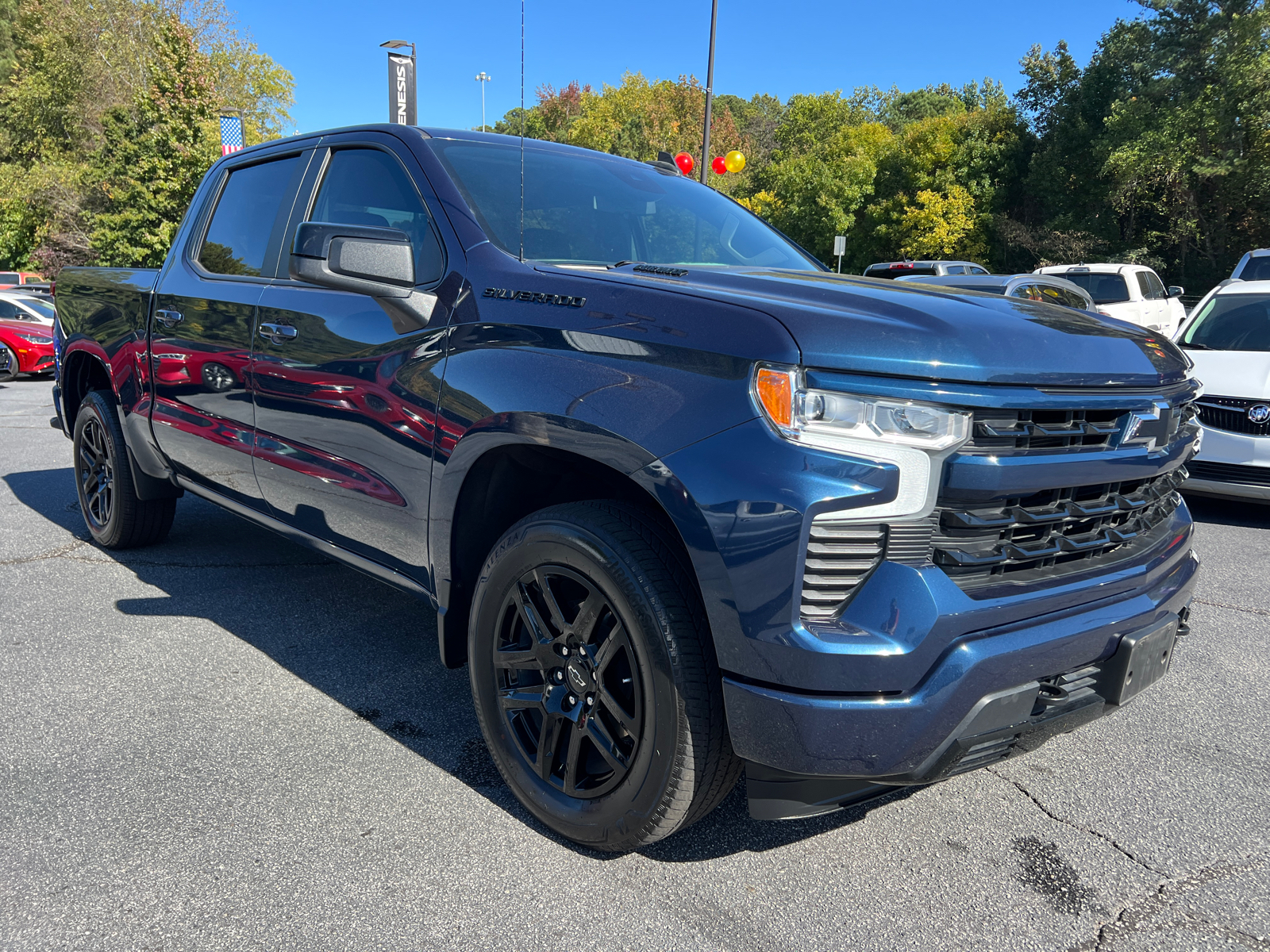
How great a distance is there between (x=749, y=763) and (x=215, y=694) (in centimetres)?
215

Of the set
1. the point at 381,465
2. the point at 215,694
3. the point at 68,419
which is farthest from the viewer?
the point at 68,419

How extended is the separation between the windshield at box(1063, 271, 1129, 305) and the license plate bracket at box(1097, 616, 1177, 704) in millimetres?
14127

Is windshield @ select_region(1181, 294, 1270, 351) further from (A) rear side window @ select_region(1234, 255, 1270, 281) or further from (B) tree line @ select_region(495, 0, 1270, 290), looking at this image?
(B) tree line @ select_region(495, 0, 1270, 290)

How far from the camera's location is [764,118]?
8288cm

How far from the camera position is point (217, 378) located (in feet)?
11.9

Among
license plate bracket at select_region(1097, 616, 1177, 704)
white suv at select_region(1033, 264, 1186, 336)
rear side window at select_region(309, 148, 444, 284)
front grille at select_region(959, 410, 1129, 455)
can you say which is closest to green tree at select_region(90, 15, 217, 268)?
white suv at select_region(1033, 264, 1186, 336)

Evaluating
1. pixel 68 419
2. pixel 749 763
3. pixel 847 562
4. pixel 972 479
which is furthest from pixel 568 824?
pixel 68 419

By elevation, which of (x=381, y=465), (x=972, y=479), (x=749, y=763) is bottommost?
(x=749, y=763)

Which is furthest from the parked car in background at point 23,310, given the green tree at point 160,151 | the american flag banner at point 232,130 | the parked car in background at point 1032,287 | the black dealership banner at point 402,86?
the parked car in background at point 1032,287

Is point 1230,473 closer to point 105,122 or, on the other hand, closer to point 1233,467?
point 1233,467

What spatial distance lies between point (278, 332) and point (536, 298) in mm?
1287

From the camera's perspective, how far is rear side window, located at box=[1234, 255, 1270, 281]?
12578 millimetres

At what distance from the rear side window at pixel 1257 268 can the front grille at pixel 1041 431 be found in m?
12.8

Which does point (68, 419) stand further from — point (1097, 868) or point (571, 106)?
point (571, 106)
